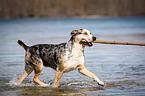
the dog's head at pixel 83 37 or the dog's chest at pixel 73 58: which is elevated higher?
the dog's head at pixel 83 37

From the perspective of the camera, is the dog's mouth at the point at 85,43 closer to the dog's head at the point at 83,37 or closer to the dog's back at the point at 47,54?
the dog's head at the point at 83,37

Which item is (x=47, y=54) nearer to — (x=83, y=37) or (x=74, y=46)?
(x=74, y=46)

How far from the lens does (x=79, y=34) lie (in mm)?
10305

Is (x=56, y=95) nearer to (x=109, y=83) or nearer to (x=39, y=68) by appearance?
(x=39, y=68)

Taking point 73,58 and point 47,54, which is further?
point 47,54

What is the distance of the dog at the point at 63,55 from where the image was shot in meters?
10.3

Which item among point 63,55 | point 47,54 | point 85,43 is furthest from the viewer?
point 47,54

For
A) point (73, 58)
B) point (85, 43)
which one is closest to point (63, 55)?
point (73, 58)

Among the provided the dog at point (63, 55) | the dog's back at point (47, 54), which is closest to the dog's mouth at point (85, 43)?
the dog at point (63, 55)

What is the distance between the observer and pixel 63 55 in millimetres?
10344

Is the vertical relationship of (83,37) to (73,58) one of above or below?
above

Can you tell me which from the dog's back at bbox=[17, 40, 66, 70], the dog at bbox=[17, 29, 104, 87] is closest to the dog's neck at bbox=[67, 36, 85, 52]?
the dog at bbox=[17, 29, 104, 87]

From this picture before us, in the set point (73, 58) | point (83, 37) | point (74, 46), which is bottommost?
point (73, 58)

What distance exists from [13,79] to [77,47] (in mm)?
2814
